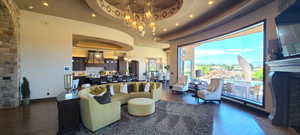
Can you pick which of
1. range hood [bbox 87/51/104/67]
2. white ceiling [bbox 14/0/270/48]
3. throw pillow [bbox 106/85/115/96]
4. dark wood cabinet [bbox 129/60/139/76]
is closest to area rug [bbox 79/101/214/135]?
throw pillow [bbox 106/85/115/96]

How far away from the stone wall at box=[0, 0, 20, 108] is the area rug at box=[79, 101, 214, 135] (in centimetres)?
350

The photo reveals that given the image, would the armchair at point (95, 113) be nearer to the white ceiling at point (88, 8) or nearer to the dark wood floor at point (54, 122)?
the dark wood floor at point (54, 122)

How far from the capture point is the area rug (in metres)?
2.61

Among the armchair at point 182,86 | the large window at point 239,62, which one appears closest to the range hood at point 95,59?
the armchair at point 182,86

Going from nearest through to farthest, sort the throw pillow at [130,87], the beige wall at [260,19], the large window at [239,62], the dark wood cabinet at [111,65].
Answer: the beige wall at [260,19] < the large window at [239,62] < the throw pillow at [130,87] < the dark wood cabinet at [111,65]

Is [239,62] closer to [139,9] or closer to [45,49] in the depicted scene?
[139,9]

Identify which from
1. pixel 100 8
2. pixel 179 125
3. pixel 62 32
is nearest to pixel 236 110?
pixel 179 125

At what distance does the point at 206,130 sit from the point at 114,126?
2176 millimetres

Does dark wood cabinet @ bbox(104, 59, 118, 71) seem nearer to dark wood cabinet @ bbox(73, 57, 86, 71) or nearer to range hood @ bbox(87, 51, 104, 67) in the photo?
range hood @ bbox(87, 51, 104, 67)

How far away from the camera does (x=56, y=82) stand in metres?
5.04

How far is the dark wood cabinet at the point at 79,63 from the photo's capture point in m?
8.52

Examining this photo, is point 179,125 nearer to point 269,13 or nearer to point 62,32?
point 269,13

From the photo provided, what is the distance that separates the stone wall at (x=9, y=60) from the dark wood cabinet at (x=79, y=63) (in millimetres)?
4444

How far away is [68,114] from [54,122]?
87 centimetres
